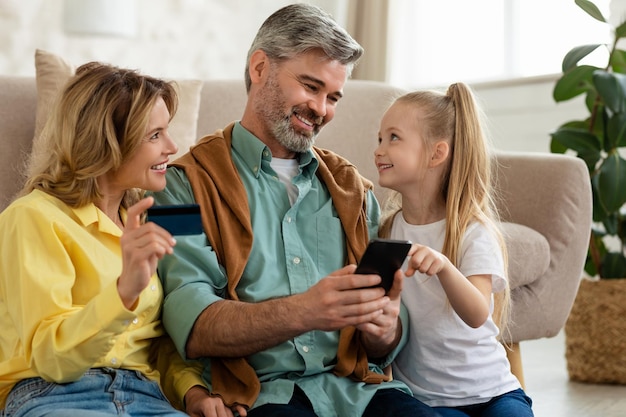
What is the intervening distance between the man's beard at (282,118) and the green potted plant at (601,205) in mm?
1707

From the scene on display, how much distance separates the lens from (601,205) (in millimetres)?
3406

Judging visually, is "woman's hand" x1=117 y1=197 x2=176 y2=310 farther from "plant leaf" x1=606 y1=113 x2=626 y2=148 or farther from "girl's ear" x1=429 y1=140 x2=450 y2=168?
"plant leaf" x1=606 y1=113 x2=626 y2=148

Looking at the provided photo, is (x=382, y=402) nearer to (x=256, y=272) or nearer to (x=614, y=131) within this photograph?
(x=256, y=272)

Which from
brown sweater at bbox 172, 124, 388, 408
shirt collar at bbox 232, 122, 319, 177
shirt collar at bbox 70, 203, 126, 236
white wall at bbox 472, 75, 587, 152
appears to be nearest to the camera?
shirt collar at bbox 70, 203, 126, 236

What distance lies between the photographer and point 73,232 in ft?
5.04

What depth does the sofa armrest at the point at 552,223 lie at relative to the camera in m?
2.73

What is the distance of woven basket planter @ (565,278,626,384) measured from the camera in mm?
3354

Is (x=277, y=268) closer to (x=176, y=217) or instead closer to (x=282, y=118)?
(x=282, y=118)

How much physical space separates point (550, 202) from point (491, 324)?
1.01 meters

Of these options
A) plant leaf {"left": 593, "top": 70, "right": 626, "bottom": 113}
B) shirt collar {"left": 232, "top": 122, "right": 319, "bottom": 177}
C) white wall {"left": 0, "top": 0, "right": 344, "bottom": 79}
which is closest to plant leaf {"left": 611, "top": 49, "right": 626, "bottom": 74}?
plant leaf {"left": 593, "top": 70, "right": 626, "bottom": 113}

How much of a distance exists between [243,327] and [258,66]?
2.33ft

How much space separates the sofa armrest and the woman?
1.32 metres

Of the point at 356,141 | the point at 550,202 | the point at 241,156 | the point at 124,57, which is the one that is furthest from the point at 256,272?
the point at 124,57

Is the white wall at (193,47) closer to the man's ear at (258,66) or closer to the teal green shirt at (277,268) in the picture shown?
the man's ear at (258,66)
